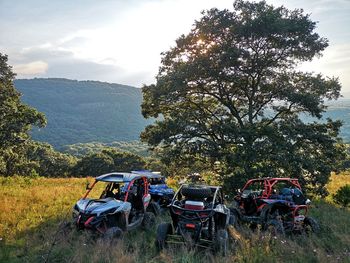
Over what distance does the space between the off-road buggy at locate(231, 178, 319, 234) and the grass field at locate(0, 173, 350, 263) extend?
1.68 ft

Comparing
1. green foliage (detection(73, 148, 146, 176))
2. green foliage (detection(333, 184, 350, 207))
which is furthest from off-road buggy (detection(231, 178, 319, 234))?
green foliage (detection(73, 148, 146, 176))

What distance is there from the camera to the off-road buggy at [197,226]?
8870mm

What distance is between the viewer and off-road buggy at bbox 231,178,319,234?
38.1 ft

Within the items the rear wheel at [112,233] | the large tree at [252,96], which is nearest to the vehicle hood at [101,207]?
the rear wheel at [112,233]

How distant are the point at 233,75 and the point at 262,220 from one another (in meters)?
10.7

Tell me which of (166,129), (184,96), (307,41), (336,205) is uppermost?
(307,41)

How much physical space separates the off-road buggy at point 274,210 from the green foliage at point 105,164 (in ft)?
171

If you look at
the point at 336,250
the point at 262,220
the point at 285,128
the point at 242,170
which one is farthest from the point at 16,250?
the point at 285,128

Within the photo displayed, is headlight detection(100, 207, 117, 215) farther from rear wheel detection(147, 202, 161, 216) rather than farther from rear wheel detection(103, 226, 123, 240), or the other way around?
rear wheel detection(147, 202, 161, 216)

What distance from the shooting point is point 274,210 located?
1233cm

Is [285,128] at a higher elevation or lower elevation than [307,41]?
lower

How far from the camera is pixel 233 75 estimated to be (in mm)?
20391

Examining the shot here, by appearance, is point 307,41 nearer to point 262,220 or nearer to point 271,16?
point 271,16

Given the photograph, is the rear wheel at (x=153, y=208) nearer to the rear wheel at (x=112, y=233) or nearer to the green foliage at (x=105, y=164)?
the rear wheel at (x=112, y=233)
